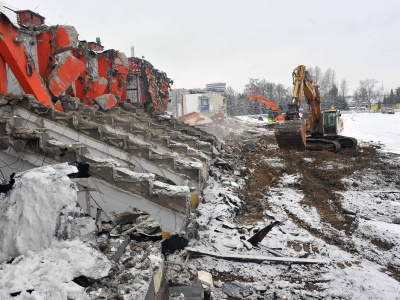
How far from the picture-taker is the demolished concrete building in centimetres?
546

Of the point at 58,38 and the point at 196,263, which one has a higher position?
the point at 58,38

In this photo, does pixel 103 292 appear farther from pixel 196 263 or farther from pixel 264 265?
pixel 264 265

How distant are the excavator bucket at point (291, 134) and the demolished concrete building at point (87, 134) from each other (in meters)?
3.04

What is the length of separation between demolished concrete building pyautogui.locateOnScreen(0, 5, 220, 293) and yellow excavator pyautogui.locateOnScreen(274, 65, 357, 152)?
135 inches

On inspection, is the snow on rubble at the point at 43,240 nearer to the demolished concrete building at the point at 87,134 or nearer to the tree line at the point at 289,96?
the demolished concrete building at the point at 87,134

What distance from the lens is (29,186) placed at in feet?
12.3

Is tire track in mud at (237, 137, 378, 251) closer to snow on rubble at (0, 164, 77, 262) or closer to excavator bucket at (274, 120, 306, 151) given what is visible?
excavator bucket at (274, 120, 306, 151)

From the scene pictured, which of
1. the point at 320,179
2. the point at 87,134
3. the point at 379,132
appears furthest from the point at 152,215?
the point at 379,132

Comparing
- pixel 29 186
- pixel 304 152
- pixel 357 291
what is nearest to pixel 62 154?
pixel 29 186

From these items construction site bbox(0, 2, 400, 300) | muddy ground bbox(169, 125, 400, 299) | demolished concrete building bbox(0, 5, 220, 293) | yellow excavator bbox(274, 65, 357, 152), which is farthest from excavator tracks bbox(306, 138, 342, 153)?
demolished concrete building bbox(0, 5, 220, 293)

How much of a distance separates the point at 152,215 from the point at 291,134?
10377 millimetres

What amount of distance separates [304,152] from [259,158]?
227 cm

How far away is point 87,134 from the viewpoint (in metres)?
8.38

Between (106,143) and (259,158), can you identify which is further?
(259,158)
